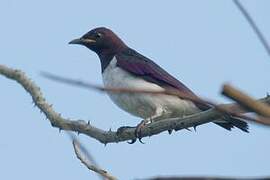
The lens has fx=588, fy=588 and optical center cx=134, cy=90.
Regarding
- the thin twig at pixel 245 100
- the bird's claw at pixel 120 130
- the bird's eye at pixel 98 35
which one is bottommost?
Answer: the bird's claw at pixel 120 130

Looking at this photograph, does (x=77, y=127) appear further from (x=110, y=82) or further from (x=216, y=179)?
(x=216, y=179)

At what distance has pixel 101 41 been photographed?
8.92 metres

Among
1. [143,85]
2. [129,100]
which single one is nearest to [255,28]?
[129,100]

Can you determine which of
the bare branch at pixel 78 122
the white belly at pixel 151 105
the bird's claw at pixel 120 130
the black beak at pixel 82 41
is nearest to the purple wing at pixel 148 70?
the white belly at pixel 151 105

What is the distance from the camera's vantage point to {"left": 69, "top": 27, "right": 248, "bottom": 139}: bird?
7180mm

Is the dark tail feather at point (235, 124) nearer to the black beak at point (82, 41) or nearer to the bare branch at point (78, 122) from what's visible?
the bare branch at point (78, 122)

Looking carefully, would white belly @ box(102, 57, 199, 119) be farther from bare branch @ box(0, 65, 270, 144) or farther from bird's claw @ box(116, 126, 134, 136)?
bare branch @ box(0, 65, 270, 144)

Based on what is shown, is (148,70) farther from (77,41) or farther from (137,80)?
(77,41)

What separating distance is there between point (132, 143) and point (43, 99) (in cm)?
191

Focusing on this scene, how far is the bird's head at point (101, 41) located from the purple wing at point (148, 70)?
476mm

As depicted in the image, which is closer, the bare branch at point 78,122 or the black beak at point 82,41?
the bare branch at point 78,122

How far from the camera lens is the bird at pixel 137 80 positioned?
718 cm

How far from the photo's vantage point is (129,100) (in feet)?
23.5

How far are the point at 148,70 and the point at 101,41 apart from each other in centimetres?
123
